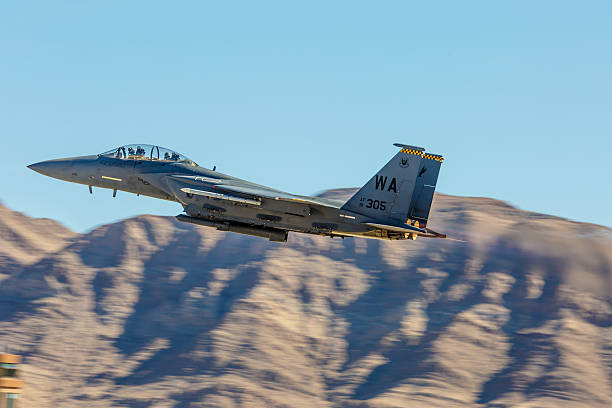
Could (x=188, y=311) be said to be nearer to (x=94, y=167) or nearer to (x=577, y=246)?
(x=577, y=246)

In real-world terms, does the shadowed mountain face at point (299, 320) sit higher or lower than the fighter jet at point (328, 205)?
lower

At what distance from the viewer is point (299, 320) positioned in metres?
90.7

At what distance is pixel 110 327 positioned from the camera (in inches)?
3652

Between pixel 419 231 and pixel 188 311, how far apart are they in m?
65.7

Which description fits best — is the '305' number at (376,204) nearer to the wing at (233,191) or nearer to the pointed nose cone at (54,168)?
the wing at (233,191)

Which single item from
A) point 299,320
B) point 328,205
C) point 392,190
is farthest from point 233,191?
point 299,320

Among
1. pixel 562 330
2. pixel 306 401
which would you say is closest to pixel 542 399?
pixel 562 330

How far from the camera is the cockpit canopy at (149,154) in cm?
3325

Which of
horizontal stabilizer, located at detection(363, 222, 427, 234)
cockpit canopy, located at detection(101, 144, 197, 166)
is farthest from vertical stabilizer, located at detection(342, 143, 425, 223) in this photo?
cockpit canopy, located at detection(101, 144, 197, 166)

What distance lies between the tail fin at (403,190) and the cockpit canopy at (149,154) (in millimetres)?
6605

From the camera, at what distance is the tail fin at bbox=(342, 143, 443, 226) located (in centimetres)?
3133

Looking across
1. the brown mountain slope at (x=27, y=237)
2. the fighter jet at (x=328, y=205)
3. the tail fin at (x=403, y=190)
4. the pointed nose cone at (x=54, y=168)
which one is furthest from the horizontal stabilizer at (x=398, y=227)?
the brown mountain slope at (x=27, y=237)

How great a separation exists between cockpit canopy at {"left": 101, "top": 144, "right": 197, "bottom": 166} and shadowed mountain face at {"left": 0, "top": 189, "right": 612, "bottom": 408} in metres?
46.2

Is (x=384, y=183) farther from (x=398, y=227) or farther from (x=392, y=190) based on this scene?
(x=398, y=227)
